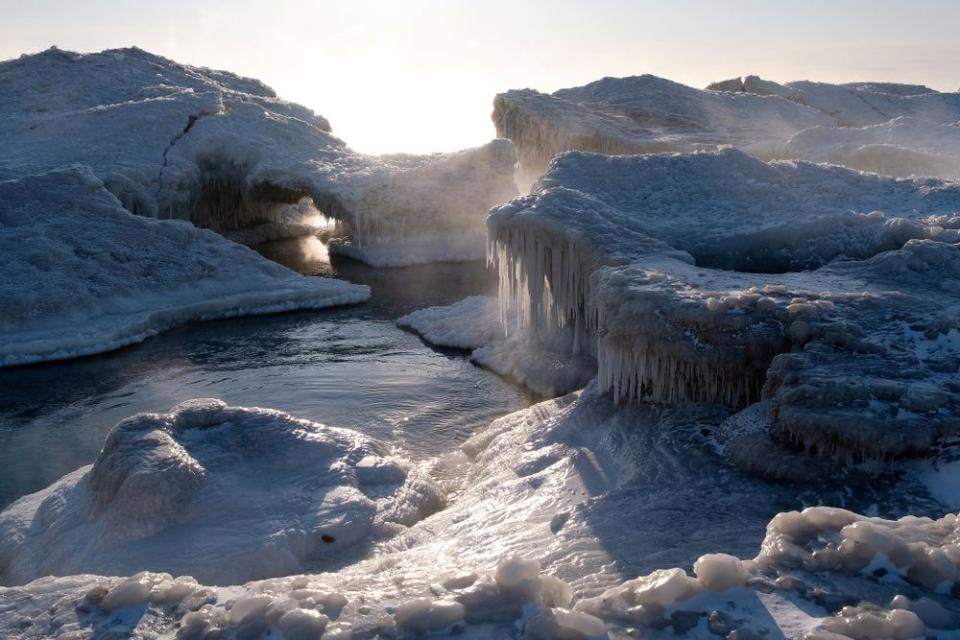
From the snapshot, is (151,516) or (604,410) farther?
(604,410)

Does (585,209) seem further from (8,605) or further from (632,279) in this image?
(8,605)

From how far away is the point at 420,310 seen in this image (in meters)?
14.7

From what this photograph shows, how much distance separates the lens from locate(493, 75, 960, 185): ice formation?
21.4 meters

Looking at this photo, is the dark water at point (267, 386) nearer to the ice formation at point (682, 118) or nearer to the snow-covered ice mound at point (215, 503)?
the snow-covered ice mound at point (215, 503)

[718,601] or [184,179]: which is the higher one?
[184,179]

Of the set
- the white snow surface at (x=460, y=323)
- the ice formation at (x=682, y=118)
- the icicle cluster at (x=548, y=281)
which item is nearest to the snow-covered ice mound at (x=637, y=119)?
the ice formation at (x=682, y=118)

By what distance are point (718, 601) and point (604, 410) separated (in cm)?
423

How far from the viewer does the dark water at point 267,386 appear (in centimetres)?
901

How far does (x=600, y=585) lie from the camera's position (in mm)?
4434

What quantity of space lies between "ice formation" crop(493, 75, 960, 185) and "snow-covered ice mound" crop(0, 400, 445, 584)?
48.9 ft

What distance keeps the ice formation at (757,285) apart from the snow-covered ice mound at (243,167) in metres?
9.33

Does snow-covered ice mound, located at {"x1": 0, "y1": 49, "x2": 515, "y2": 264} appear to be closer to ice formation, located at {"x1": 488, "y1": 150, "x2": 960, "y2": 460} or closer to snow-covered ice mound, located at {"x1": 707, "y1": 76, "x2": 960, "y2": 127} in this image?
ice formation, located at {"x1": 488, "y1": 150, "x2": 960, "y2": 460}

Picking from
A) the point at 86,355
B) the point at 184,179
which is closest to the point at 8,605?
the point at 86,355

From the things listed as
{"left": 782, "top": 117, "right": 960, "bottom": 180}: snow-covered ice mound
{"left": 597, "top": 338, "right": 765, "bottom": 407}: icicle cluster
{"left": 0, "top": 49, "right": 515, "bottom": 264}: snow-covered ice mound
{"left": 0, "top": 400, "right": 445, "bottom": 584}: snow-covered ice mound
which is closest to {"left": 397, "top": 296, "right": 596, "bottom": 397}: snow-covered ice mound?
{"left": 597, "top": 338, "right": 765, "bottom": 407}: icicle cluster
